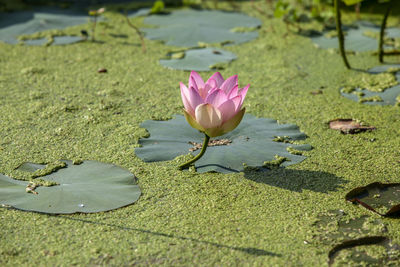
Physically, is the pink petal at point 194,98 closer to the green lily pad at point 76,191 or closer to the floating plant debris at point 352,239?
the green lily pad at point 76,191

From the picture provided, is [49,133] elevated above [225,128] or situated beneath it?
situated beneath

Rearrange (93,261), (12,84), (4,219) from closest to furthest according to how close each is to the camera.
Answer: (93,261), (4,219), (12,84)

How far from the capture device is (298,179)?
1587mm

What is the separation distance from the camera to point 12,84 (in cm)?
230

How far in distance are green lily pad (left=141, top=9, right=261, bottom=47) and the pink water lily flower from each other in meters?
1.29

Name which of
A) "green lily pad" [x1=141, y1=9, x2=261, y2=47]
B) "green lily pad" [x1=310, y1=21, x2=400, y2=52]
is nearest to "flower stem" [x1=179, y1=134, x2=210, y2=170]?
"green lily pad" [x1=141, y1=9, x2=261, y2=47]

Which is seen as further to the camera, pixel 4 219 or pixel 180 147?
pixel 180 147

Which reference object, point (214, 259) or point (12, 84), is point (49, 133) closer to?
point (12, 84)

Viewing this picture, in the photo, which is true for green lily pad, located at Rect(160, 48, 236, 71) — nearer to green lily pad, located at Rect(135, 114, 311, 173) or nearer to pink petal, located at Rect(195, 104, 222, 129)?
green lily pad, located at Rect(135, 114, 311, 173)

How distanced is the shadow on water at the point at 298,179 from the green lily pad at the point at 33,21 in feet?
5.87

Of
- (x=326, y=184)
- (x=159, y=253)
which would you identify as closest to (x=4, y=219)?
(x=159, y=253)

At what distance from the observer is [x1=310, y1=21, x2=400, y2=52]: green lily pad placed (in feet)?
9.13

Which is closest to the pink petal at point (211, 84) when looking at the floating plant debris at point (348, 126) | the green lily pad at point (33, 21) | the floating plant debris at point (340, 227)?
the floating plant debris at point (340, 227)

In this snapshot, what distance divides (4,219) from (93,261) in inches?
11.6
